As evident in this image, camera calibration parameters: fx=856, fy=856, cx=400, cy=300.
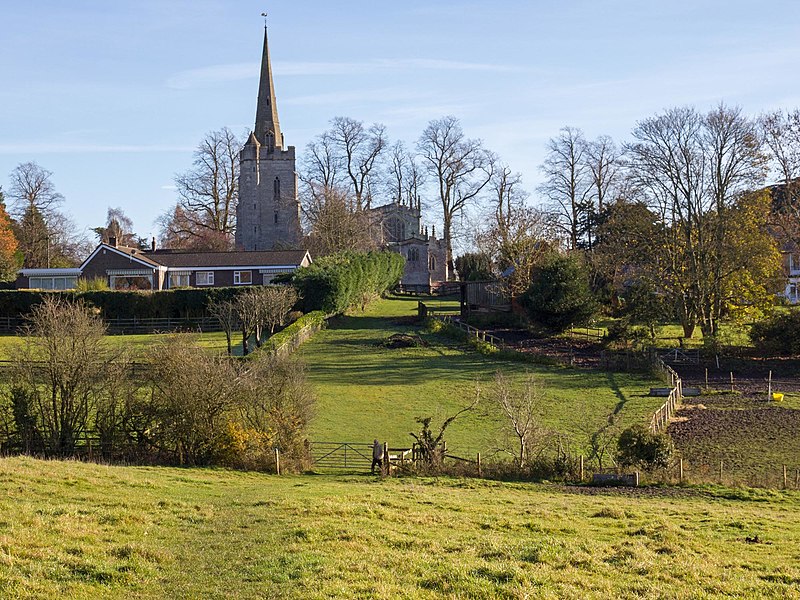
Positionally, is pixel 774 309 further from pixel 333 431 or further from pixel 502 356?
pixel 333 431

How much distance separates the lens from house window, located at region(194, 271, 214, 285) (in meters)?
72.7

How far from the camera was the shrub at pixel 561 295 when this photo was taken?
5197 centimetres

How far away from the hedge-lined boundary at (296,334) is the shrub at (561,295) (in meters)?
13.4

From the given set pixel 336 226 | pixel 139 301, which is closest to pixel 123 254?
pixel 139 301

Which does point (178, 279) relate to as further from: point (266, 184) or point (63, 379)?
point (63, 379)

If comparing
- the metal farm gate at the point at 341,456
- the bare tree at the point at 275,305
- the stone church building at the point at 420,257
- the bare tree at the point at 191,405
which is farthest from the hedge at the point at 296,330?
the stone church building at the point at 420,257

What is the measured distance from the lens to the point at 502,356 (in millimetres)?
46312

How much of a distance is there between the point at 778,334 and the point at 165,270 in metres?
47.8

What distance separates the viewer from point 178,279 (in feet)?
238

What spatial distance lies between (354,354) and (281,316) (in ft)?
18.7

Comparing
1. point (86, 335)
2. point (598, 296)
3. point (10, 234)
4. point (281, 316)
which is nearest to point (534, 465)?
point (86, 335)

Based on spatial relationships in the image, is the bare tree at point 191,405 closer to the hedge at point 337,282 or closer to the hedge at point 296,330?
the hedge at point 296,330

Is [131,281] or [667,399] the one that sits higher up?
[131,281]

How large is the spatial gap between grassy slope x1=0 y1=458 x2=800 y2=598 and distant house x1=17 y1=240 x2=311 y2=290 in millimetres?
51799
